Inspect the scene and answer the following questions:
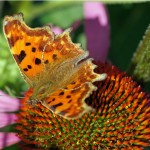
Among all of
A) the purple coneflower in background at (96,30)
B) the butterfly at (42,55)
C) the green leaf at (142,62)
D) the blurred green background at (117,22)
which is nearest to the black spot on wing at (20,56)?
the butterfly at (42,55)

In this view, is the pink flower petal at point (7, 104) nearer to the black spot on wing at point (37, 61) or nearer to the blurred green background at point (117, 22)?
the black spot on wing at point (37, 61)

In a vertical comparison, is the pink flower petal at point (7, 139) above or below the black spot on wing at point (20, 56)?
below

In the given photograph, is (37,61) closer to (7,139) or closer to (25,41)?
(25,41)

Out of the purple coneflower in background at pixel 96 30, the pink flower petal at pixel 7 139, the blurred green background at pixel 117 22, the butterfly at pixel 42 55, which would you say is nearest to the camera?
the butterfly at pixel 42 55

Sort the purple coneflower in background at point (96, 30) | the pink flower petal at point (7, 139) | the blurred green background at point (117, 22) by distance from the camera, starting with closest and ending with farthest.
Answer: the pink flower petal at point (7, 139) < the purple coneflower in background at point (96, 30) < the blurred green background at point (117, 22)

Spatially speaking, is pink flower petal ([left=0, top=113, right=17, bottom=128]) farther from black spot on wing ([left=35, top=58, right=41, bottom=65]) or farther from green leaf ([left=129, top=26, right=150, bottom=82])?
green leaf ([left=129, top=26, right=150, bottom=82])

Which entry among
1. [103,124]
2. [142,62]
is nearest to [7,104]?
[103,124]

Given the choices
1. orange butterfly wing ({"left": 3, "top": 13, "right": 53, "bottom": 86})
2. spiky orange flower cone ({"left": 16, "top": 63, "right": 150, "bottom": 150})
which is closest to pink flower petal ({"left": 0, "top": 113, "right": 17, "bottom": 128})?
A: spiky orange flower cone ({"left": 16, "top": 63, "right": 150, "bottom": 150})

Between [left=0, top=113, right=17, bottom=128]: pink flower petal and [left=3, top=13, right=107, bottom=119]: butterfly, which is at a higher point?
[left=3, top=13, right=107, bottom=119]: butterfly
